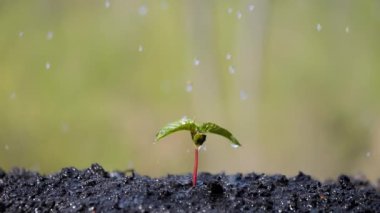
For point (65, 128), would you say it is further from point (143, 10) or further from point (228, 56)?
point (228, 56)

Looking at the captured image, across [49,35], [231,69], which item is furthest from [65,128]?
[231,69]

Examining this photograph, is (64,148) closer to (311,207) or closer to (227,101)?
(227,101)

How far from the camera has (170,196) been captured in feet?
3.23

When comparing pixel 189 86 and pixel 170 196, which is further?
pixel 189 86

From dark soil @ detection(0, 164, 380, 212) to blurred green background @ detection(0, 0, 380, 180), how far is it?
65cm

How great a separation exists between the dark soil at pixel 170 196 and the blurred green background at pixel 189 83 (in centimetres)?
65

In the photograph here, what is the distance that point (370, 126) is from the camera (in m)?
1.76

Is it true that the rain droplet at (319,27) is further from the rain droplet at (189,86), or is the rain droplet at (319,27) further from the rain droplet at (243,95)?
the rain droplet at (189,86)

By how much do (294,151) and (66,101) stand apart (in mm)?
689

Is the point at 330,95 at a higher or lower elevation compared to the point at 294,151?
higher

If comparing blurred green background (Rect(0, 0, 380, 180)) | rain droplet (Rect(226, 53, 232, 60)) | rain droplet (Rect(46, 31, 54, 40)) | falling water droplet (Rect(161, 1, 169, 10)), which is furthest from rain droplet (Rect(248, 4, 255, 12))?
rain droplet (Rect(46, 31, 54, 40))

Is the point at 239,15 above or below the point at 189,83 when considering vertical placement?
above

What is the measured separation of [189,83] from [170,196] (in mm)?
890

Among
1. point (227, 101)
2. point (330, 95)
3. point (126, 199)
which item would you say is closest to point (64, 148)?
point (227, 101)
